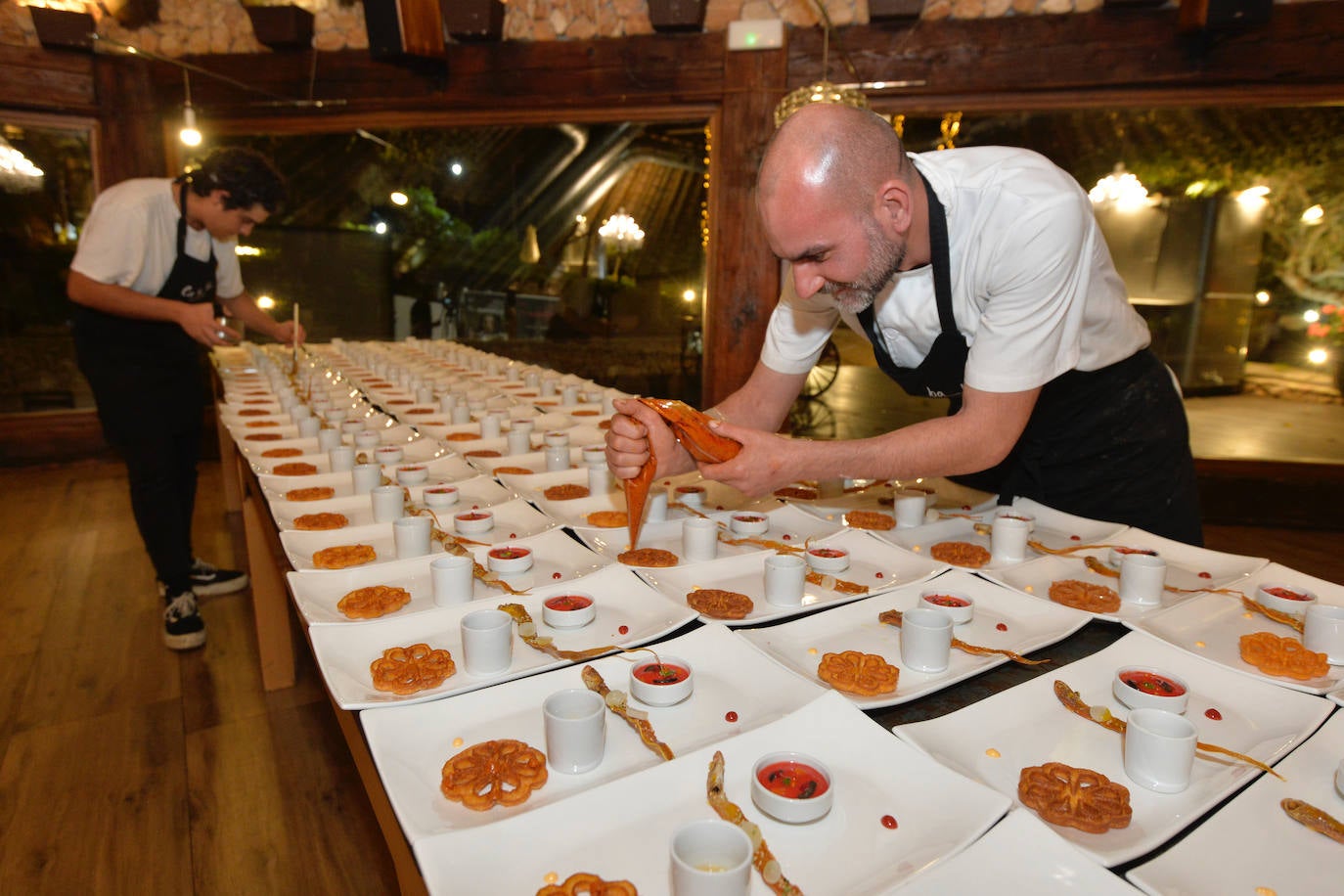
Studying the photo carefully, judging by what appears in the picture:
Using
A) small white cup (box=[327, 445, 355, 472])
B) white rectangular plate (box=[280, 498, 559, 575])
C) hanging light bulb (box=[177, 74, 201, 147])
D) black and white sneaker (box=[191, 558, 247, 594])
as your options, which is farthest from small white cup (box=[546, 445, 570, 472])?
hanging light bulb (box=[177, 74, 201, 147])

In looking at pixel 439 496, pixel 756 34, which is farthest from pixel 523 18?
pixel 439 496

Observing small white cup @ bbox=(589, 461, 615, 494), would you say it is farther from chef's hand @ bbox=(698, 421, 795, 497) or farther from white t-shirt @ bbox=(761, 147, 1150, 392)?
white t-shirt @ bbox=(761, 147, 1150, 392)

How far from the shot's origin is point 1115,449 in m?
2.06

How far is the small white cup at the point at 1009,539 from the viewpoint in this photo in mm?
1693

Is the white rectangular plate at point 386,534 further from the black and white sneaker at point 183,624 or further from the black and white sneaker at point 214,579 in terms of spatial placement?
the black and white sneaker at point 214,579

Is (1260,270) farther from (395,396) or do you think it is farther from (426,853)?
(426,853)

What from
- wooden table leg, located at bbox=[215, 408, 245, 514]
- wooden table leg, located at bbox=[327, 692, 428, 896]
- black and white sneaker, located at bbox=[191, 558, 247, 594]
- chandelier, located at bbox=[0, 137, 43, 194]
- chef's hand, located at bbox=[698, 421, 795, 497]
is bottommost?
black and white sneaker, located at bbox=[191, 558, 247, 594]

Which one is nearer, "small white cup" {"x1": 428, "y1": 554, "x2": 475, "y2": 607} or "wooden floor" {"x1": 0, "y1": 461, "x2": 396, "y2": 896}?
"small white cup" {"x1": 428, "y1": 554, "x2": 475, "y2": 607}

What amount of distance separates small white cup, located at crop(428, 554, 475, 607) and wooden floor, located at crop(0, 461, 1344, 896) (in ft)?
2.99

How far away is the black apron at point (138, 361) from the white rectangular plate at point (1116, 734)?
3.04 m

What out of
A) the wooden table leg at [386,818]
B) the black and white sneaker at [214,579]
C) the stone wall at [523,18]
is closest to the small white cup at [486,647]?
the wooden table leg at [386,818]

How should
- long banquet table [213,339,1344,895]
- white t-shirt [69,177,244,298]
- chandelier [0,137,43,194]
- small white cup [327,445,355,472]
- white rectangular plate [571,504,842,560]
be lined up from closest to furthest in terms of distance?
long banquet table [213,339,1344,895] → white rectangular plate [571,504,842,560] → small white cup [327,445,355,472] → white t-shirt [69,177,244,298] → chandelier [0,137,43,194]

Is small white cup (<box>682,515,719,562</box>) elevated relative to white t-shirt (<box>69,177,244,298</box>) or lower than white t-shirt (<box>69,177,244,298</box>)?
lower

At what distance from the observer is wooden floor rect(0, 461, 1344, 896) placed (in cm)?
192
